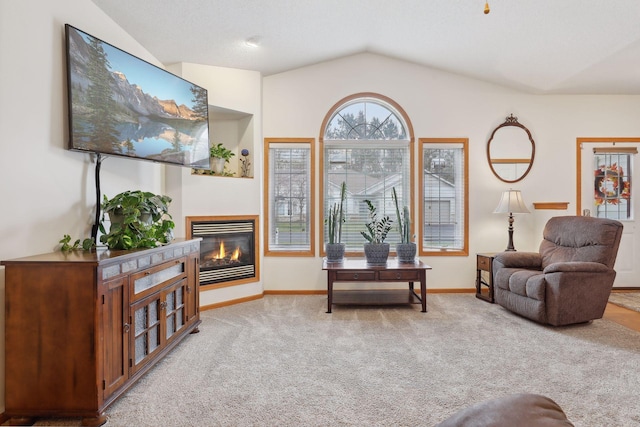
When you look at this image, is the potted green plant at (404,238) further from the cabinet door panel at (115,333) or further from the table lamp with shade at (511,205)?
the cabinet door panel at (115,333)

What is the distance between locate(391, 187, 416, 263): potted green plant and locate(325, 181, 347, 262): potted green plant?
0.68 metres

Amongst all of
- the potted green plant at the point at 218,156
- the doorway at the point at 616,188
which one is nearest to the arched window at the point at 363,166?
the potted green plant at the point at 218,156

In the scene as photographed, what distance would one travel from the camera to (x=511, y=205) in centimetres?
474

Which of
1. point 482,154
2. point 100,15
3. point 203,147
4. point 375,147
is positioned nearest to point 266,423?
point 203,147

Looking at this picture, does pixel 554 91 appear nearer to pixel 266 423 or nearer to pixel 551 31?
pixel 551 31

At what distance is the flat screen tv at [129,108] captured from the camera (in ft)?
8.39

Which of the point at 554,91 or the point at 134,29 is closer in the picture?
the point at 134,29

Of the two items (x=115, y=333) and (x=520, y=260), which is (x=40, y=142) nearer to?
(x=115, y=333)

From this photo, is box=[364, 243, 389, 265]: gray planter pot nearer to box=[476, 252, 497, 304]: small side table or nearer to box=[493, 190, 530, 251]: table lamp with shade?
box=[476, 252, 497, 304]: small side table

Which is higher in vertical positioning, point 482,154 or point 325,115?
point 325,115

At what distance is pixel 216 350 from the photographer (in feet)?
10.0

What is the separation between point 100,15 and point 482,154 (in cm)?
456

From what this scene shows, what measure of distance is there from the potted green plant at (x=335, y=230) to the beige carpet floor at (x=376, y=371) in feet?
2.60

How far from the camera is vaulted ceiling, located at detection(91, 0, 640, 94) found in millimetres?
3332
